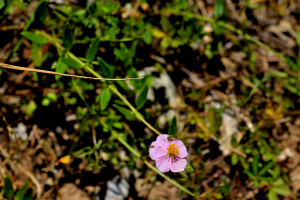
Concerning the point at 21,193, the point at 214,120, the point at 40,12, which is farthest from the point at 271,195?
the point at 40,12

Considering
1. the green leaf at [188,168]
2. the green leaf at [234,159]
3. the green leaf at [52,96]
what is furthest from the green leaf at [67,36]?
the green leaf at [234,159]

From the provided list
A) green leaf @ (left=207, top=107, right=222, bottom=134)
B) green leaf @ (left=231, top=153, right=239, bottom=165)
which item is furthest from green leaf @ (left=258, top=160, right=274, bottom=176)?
green leaf @ (left=207, top=107, right=222, bottom=134)

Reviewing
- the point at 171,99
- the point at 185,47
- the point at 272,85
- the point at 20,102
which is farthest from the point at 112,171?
the point at 272,85

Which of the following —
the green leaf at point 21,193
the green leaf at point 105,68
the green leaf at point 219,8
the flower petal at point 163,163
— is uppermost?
the green leaf at point 219,8

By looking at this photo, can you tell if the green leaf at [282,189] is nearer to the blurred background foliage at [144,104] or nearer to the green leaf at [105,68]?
the blurred background foliage at [144,104]

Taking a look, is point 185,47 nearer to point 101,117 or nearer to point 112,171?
point 101,117

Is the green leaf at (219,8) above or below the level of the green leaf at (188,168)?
→ above

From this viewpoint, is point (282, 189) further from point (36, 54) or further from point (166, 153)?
point (36, 54)
